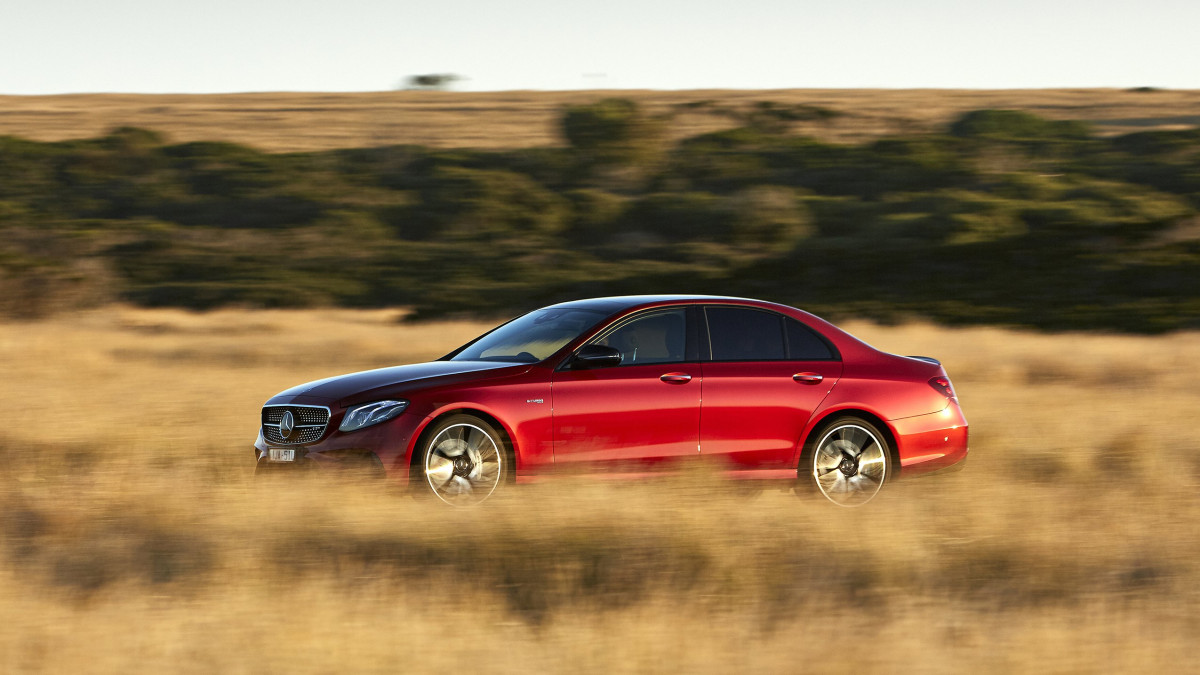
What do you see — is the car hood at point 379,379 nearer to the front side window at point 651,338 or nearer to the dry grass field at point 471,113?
the front side window at point 651,338

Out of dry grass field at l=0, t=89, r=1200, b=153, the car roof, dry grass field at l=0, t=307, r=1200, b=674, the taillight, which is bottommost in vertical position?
dry grass field at l=0, t=307, r=1200, b=674

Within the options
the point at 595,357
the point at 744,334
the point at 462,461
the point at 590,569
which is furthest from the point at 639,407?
the point at 590,569

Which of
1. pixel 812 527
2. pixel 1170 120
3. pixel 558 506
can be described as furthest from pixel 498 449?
pixel 1170 120

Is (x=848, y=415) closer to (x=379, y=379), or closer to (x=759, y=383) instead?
(x=759, y=383)

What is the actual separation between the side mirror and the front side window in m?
0.15

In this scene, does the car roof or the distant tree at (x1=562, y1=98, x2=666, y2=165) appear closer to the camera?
the car roof

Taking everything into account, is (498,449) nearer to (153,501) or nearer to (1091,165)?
(153,501)

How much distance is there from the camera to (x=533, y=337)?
336 inches

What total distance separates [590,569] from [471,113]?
266 feet

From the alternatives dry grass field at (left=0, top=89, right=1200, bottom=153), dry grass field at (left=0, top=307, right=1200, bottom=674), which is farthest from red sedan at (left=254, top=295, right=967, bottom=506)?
dry grass field at (left=0, top=89, right=1200, bottom=153)

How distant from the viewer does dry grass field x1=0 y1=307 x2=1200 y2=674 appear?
16.5 feet

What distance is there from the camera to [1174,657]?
5.09 meters

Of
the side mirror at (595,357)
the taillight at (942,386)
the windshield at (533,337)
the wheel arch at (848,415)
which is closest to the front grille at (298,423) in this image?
the windshield at (533,337)

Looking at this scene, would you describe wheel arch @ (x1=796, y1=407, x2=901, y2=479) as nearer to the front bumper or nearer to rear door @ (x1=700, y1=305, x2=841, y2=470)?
rear door @ (x1=700, y1=305, x2=841, y2=470)
